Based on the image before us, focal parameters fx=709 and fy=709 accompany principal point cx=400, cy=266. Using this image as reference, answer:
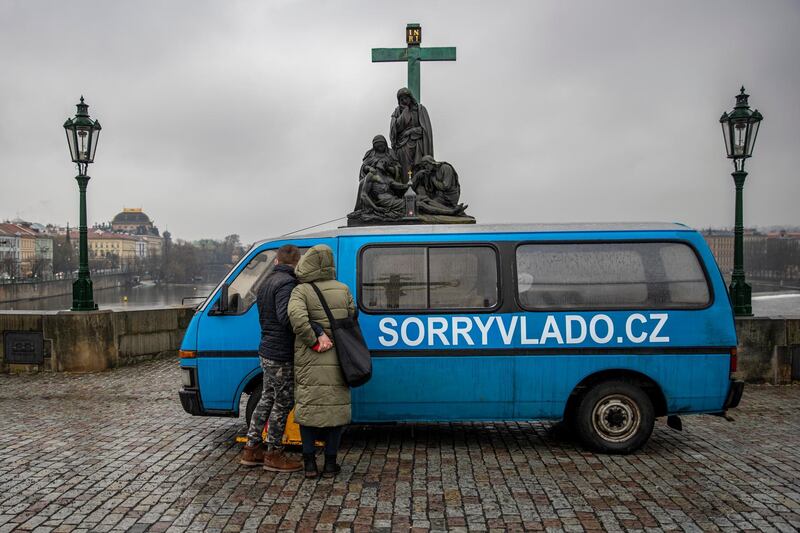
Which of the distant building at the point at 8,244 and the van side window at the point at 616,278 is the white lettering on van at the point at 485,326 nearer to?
the van side window at the point at 616,278

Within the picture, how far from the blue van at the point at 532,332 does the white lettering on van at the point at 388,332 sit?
0.01 m

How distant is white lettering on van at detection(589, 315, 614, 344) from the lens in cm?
618

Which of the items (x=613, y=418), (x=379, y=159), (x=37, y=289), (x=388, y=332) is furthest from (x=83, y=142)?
(x=37, y=289)

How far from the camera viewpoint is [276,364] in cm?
557

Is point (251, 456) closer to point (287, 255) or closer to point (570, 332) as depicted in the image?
point (287, 255)

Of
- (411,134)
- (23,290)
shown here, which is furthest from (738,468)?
(23,290)

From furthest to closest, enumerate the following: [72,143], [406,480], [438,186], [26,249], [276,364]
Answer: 1. [26,249]
2. [438,186]
3. [72,143]
4. [276,364]
5. [406,480]

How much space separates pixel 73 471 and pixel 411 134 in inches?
357

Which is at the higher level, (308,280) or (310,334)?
(308,280)

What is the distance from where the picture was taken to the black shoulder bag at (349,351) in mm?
5336

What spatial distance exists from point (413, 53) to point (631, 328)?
32.2ft

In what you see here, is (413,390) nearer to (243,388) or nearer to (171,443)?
(243,388)

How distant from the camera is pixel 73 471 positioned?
570 centimetres

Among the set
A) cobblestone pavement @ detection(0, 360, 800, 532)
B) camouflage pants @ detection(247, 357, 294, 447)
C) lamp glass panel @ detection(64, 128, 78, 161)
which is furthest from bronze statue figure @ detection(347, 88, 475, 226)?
camouflage pants @ detection(247, 357, 294, 447)
